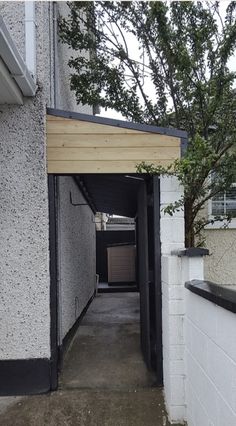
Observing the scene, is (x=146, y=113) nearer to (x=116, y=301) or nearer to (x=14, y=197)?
(x=14, y=197)

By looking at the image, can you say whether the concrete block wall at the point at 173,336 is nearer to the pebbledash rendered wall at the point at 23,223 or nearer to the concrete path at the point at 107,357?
the concrete path at the point at 107,357

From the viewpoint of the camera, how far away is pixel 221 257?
6.24 metres

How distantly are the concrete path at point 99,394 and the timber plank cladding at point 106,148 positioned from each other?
2.35 metres

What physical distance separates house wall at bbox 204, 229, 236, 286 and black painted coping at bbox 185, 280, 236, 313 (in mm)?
3173

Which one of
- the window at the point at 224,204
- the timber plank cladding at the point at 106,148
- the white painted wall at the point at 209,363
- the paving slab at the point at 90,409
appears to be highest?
the timber plank cladding at the point at 106,148

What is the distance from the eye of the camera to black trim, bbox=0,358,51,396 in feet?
12.8

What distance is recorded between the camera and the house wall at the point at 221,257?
6.22 meters

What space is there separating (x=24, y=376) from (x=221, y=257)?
3.71m

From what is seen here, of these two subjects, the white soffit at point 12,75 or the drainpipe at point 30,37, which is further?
the drainpipe at point 30,37

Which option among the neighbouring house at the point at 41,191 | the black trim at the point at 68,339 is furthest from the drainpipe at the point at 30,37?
the black trim at the point at 68,339

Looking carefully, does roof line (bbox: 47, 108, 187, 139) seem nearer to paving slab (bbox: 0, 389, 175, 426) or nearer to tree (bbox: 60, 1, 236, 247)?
tree (bbox: 60, 1, 236, 247)

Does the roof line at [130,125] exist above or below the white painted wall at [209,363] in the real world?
above

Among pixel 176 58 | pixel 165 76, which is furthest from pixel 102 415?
pixel 165 76

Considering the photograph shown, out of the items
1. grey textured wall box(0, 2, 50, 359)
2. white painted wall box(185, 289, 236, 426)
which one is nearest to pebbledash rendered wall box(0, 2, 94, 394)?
grey textured wall box(0, 2, 50, 359)
